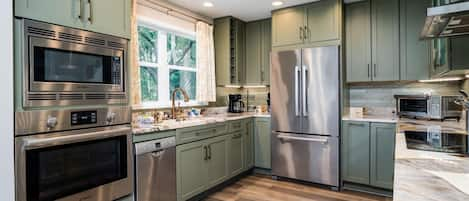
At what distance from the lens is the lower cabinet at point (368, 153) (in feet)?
10.2

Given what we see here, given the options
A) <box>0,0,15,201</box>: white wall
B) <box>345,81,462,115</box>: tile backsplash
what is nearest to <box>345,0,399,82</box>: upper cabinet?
<box>345,81,462,115</box>: tile backsplash

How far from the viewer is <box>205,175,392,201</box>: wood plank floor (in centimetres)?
308

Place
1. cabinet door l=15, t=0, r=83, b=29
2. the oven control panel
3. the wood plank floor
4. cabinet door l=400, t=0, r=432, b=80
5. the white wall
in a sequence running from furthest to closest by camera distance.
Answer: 1. cabinet door l=400, t=0, r=432, b=80
2. the wood plank floor
3. the oven control panel
4. cabinet door l=15, t=0, r=83, b=29
5. the white wall

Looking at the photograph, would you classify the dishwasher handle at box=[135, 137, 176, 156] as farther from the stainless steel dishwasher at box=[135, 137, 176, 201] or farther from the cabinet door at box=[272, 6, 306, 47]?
the cabinet door at box=[272, 6, 306, 47]

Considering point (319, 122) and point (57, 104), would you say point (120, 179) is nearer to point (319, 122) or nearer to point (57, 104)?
point (57, 104)

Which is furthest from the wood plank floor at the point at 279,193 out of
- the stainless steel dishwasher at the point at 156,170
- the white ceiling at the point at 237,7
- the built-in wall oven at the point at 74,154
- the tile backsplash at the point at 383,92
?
the white ceiling at the point at 237,7

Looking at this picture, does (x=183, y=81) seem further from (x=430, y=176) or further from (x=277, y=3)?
(x=430, y=176)

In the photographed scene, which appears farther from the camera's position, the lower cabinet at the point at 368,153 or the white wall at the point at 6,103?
the lower cabinet at the point at 368,153

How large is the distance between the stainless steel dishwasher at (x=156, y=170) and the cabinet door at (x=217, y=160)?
1.91 ft

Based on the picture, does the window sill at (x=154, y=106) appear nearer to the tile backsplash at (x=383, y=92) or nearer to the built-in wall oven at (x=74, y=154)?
the built-in wall oven at (x=74, y=154)

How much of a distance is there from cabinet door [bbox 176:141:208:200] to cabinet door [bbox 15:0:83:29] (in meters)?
1.40

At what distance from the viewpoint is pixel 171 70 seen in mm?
3680

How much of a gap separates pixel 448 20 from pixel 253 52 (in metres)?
3.22

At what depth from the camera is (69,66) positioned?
1.84 m
